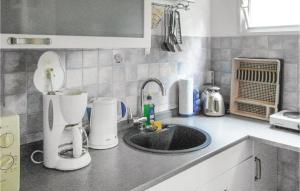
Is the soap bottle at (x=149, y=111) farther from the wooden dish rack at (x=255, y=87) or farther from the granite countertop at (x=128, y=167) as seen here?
the wooden dish rack at (x=255, y=87)

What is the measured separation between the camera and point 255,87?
206 centimetres

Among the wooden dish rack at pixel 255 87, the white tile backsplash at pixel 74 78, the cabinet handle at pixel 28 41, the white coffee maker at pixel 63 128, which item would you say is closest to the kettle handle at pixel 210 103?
the wooden dish rack at pixel 255 87

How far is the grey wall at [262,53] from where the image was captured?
1884mm

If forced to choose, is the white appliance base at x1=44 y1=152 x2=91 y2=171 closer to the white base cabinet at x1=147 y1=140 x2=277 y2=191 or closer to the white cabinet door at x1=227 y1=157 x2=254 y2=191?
the white base cabinet at x1=147 y1=140 x2=277 y2=191

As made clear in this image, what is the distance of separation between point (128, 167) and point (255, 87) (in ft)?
4.21

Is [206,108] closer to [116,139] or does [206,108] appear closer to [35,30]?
[116,139]

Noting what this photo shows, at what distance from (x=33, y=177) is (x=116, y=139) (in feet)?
1.58

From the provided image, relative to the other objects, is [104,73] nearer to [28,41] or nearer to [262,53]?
[28,41]

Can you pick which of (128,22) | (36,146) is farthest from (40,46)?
(36,146)

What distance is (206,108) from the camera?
2102mm

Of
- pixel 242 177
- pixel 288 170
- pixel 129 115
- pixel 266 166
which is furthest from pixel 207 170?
pixel 288 170

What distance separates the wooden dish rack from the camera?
193 centimetres

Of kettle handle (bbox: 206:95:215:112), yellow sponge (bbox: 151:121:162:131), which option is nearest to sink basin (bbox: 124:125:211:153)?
yellow sponge (bbox: 151:121:162:131)

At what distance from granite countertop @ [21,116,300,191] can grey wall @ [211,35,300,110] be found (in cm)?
36
